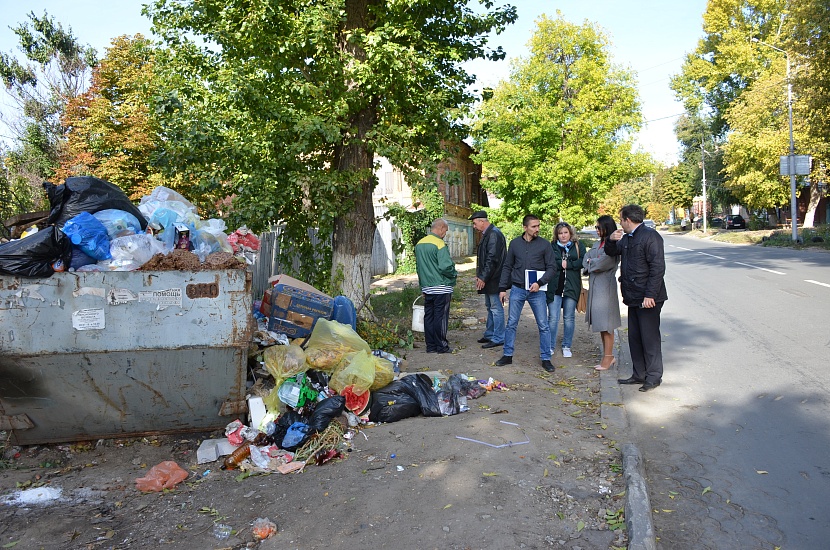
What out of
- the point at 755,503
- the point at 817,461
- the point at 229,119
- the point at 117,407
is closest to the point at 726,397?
the point at 817,461

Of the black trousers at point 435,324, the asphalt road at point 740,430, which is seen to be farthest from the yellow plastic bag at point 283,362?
the black trousers at point 435,324

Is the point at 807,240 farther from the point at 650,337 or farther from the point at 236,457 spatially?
the point at 236,457

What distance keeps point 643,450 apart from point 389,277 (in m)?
17.0

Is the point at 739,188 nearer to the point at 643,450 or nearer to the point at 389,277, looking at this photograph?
the point at 389,277

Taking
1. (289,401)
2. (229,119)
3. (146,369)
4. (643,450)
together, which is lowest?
(643,450)

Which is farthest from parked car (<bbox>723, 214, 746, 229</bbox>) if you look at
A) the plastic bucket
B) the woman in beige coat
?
the woman in beige coat

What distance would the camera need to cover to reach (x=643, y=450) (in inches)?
190

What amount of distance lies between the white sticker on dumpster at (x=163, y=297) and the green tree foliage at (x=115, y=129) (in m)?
16.7

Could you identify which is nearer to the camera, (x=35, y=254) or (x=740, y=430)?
(x=35, y=254)

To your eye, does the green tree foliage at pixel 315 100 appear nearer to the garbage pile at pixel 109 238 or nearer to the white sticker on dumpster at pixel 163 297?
the garbage pile at pixel 109 238

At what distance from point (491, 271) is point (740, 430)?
4075mm

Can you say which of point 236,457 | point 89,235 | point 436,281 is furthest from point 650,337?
point 89,235

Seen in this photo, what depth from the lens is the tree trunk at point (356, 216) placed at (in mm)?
8930

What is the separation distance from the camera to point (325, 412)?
16.5ft
